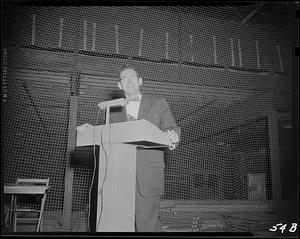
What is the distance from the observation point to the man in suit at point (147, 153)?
5.92 feet

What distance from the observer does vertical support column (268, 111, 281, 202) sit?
8.01 ft

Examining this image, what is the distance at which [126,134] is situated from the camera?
1560 mm

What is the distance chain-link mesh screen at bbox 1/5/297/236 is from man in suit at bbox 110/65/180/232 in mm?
522

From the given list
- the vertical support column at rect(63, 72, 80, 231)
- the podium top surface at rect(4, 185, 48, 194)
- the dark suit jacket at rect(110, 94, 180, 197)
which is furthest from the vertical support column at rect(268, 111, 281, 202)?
the podium top surface at rect(4, 185, 48, 194)

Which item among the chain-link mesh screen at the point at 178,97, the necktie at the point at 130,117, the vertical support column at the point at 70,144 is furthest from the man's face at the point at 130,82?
the vertical support column at the point at 70,144

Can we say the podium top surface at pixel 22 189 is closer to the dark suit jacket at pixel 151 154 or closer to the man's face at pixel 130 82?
the dark suit jacket at pixel 151 154

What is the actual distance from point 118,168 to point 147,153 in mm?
392

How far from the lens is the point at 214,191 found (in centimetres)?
269

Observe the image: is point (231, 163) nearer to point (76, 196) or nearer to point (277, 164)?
point (277, 164)

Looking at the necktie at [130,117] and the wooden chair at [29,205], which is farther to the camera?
the wooden chair at [29,205]

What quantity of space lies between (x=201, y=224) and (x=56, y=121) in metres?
1.39

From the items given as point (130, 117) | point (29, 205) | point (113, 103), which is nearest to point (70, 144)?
point (29, 205)

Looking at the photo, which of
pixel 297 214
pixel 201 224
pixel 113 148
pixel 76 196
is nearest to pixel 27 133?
pixel 76 196

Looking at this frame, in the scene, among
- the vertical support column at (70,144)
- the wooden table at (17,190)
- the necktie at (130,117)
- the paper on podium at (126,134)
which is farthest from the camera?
the vertical support column at (70,144)
